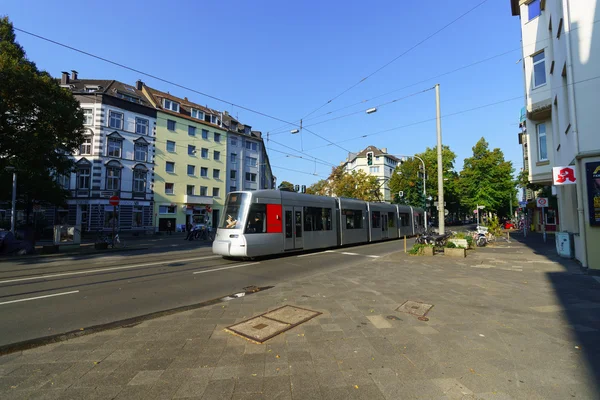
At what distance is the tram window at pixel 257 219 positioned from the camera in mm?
11562

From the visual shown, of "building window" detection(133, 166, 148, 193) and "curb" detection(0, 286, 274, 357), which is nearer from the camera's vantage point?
"curb" detection(0, 286, 274, 357)

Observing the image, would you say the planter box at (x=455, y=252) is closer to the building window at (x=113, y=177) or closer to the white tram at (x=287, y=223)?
the white tram at (x=287, y=223)

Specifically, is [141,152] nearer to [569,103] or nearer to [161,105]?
[161,105]

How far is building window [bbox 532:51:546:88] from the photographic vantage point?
14023 millimetres

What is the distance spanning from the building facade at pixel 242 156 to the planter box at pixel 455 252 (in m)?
35.0

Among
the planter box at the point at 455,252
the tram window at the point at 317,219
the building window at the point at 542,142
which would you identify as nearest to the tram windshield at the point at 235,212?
the tram window at the point at 317,219

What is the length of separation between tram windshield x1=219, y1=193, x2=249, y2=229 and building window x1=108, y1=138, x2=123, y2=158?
27186mm

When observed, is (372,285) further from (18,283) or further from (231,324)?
(18,283)

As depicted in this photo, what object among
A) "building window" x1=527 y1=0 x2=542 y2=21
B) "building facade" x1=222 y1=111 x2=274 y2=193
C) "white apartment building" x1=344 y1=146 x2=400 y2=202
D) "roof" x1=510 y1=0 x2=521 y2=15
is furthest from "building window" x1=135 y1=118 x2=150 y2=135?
"white apartment building" x1=344 y1=146 x2=400 y2=202

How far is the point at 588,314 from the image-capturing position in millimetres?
5090

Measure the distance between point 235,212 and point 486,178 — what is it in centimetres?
3870

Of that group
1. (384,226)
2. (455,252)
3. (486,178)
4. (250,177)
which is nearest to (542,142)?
(455,252)

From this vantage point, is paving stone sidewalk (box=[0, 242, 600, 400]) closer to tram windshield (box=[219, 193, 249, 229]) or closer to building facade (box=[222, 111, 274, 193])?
tram windshield (box=[219, 193, 249, 229])

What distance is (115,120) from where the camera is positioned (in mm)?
32469
